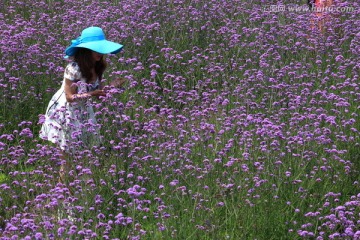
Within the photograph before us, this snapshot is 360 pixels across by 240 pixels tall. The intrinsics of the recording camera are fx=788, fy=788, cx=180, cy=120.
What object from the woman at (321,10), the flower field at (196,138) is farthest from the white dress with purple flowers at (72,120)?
the woman at (321,10)

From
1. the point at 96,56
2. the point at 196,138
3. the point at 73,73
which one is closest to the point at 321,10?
the point at 96,56

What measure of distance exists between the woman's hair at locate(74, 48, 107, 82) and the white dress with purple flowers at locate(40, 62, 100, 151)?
0.11ft

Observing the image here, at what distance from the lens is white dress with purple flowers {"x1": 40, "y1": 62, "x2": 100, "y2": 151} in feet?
16.9

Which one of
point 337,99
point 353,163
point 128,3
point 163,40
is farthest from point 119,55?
point 353,163

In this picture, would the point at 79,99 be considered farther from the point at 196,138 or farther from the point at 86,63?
the point at 196,138

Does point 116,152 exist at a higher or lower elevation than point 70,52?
lower

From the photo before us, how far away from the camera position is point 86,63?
5738mm

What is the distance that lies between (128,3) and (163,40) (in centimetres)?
97

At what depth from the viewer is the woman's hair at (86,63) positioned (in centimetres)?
572

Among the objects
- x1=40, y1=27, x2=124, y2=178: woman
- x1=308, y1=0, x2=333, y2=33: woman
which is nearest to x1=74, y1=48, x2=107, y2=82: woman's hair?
x1=40, y1=27, x2=124, y2=178: woman

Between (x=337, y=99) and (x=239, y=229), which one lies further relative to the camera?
(x=337, y=99)

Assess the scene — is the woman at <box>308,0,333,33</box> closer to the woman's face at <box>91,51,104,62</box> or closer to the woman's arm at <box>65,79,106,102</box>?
the woman's face at <box>91,51,104,62</box>

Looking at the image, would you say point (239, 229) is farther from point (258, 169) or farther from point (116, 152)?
point (116, 152)

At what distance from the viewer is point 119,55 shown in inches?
287
